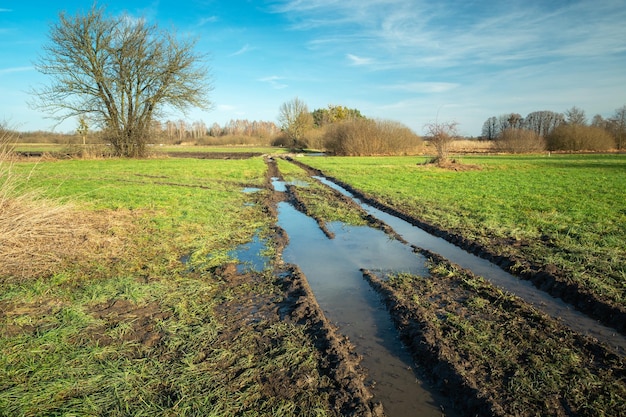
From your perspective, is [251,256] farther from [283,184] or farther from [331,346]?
[283,184]

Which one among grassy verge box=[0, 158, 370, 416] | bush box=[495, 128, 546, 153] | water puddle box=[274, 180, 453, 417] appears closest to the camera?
grassy verge box=[0, 158, 370, 416]

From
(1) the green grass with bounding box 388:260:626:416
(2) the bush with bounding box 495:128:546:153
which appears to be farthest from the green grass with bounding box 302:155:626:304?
(2) the bush with bounding box 495:128:546:153

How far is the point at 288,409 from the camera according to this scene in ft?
9.03

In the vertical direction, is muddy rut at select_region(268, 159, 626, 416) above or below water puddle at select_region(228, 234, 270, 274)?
below

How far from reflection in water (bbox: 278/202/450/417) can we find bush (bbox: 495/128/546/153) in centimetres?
4666

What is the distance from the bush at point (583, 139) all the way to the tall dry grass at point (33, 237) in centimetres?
5833

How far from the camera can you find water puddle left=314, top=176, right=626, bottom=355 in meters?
3.99

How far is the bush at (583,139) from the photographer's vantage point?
46.9 metres

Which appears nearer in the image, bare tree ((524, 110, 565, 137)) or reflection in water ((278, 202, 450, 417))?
reflection in water ((278, 202, 450, 417))

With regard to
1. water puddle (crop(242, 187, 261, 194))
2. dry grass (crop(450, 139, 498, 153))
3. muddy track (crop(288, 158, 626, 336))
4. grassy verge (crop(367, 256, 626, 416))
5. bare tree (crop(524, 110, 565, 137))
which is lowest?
grassy verge (crop(367, 256, 626, 416))

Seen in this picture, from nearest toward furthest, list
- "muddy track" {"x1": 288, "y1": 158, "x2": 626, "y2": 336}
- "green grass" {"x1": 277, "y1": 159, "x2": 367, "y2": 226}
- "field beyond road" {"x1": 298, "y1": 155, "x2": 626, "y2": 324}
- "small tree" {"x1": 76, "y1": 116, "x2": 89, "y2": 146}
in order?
"muddy track" {"x1": 288, "y1": 158, "x2": 626, "y2": 336}
"field beyond road" {"x1": 298, "y1": 155, "x2": 626, "y2": 324}
"green grass" {"x1": 277, "y1": 159, "x2": 367, "y2": 226}
"small tree" {"x1": 76, "y1": 116, "x2": 89, "y2": 146}

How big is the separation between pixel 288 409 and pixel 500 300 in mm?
3489

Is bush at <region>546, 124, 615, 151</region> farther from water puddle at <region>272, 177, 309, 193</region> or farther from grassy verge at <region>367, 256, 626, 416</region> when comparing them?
grassy verge at <region>367, 256, 626, 416</region>

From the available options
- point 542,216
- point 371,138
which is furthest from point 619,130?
point 542,216
